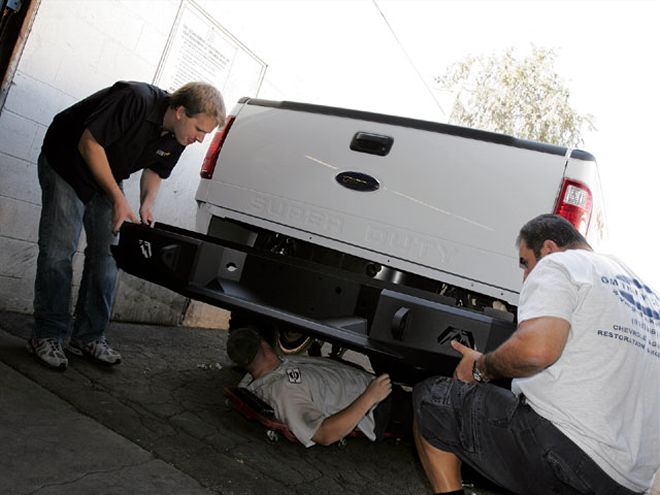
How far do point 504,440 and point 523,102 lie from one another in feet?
52.9

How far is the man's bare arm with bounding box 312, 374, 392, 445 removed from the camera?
2.75 metres

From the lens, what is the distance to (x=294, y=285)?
2.57 m

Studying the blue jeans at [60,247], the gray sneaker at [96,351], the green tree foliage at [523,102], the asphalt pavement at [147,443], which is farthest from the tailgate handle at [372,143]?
the green tree foliage at [523,102]

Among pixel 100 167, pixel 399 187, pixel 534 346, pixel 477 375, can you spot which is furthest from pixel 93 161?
pixel 534 346

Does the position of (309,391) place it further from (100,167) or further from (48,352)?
(100,167)

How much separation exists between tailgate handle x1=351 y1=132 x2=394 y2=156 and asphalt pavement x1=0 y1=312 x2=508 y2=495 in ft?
5.18

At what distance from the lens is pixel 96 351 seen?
10.3 feet

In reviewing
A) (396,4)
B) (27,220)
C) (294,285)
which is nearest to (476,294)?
(294,285)

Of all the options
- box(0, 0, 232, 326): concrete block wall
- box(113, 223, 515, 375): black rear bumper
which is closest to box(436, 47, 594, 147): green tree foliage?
box(0, 0, 232, 326): concrete block wall

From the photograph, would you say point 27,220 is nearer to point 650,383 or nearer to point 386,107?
point 650,383

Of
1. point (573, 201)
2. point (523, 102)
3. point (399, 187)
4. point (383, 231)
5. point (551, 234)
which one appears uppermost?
point (523, 102)

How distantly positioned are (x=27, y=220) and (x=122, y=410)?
175 cm

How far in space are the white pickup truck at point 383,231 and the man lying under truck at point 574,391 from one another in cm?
30

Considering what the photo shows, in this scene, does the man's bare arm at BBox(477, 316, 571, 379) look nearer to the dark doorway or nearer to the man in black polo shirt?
the man in black polo shirt
